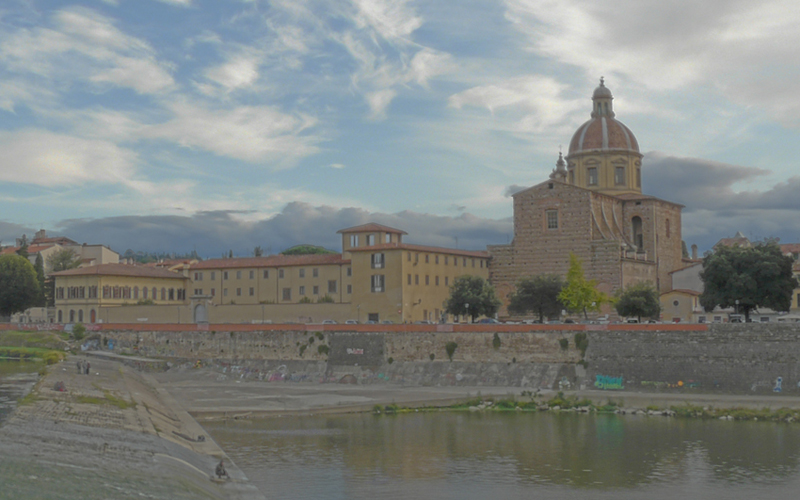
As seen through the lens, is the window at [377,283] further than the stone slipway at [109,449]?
Yes

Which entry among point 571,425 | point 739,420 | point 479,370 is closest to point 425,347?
point 479,370

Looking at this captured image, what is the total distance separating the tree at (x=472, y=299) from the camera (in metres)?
58.2

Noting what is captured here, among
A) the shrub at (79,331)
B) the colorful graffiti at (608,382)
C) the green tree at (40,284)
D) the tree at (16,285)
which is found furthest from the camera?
the green tree at (40,284)

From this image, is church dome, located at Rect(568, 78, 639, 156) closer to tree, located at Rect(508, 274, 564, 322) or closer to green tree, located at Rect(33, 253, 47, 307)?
tree, located at Rect(508, 274, 564, 322)

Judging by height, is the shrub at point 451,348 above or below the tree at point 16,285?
below

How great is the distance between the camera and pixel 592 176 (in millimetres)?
71125

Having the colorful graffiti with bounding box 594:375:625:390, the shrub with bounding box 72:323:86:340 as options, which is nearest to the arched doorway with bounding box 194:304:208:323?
the shrub with bounding box 72:323:86:340

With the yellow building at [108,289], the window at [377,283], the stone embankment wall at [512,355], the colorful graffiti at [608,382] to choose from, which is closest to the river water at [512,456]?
the stone embankment wall at [512,355]

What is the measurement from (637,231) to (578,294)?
16.5 m

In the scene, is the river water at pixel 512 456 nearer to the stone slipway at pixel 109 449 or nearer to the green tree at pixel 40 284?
the stone slipway at pixel 109 449

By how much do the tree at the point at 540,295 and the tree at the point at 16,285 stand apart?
44.3 meters

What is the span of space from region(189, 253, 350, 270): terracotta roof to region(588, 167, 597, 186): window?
20135 mm

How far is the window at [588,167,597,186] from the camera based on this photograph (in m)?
71.0

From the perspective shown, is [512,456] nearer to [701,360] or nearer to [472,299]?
[701,360]
